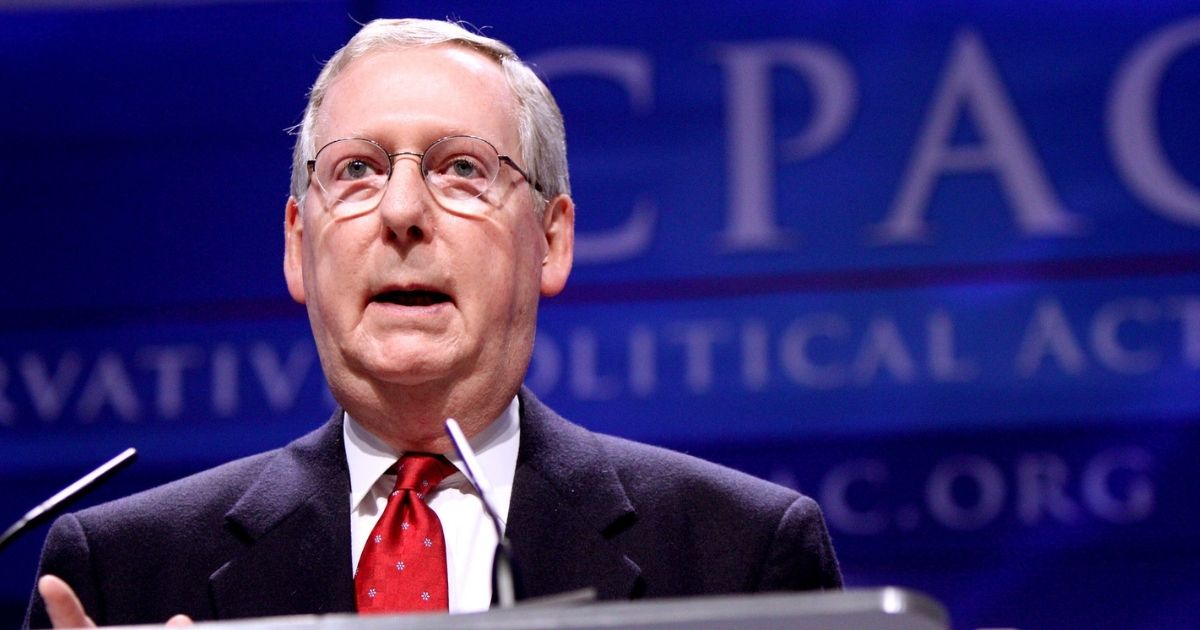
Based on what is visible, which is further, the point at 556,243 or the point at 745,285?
the point at 745,285

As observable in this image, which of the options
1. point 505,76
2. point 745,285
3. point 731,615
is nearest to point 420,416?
point 505,76

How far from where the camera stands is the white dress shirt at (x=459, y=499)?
1768 millimetres

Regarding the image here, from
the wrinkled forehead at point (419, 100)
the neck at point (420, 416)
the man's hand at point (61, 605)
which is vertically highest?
the wrinkled forehead at point (419, 100)

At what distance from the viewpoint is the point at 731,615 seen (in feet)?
3.52

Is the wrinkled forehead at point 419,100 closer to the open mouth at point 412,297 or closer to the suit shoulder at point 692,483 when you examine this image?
the open mouth at point 412,297

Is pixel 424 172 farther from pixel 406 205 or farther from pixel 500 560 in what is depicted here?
pixel 500 560

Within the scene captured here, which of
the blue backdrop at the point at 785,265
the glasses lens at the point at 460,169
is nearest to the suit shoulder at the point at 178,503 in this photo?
the glasses lens at the point at 460,169

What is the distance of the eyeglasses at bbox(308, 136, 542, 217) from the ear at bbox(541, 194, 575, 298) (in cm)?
15

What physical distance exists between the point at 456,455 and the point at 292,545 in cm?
21

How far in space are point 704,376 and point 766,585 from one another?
136 cm

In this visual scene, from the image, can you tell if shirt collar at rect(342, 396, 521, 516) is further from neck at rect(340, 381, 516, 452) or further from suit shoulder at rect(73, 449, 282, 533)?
suit shoulder at rect(73, 449, 282, 533)

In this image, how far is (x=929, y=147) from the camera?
3182mm

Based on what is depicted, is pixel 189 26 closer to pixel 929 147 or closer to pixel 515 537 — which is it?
pixel 929 147

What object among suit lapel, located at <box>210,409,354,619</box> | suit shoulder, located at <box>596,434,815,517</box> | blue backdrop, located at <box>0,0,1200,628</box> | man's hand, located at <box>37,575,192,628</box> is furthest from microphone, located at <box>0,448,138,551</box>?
blue backdrop, located at <box>0,0,1200,628</box>
